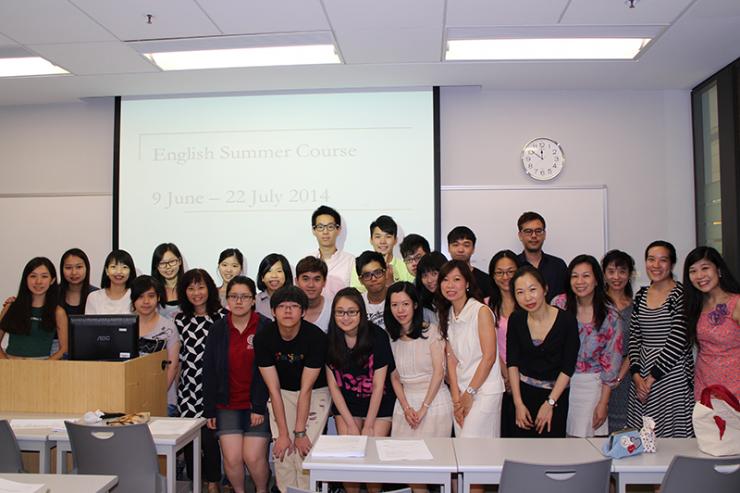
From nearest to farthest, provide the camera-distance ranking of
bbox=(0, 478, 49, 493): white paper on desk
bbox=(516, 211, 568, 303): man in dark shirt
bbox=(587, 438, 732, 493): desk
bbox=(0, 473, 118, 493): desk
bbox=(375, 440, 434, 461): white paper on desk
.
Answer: bbox=(0, 478, 49, 493): white paper on desk, bbox=(0, 473, 118, 493): desk, bbox=(587, 438, 732, 493): desk, bbox=(375, 440, 434, 461): white paper on desk, bbox=(516, 211, 568, 303): man in dark shirt

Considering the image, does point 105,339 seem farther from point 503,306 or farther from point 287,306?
point 503,306

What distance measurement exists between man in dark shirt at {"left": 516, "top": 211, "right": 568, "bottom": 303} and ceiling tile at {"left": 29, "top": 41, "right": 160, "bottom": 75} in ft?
10.3

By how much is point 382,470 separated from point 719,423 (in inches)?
55.6

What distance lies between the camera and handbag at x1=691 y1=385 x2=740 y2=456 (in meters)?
2.51

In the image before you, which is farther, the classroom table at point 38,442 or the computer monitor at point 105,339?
the computer monitor at point 105,339

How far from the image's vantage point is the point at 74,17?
384cm

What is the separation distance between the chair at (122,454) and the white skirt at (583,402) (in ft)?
7.31

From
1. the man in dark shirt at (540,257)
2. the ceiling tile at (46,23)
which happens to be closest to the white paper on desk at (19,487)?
the ceiling tile at (46,23)

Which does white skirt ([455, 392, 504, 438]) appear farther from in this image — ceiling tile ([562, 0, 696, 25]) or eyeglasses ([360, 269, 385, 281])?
ceiling tile ([562, 0, 696, 25])

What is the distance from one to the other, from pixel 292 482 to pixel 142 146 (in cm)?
347

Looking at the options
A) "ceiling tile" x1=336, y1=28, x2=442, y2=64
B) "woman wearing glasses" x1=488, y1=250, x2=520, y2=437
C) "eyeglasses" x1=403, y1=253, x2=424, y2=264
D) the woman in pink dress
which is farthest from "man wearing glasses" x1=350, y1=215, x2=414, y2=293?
the woman in pink dress

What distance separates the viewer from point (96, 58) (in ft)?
14.9

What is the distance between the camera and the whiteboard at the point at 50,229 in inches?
222

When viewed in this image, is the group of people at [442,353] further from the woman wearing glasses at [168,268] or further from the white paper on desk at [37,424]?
the white paper on desk at [37,424]
